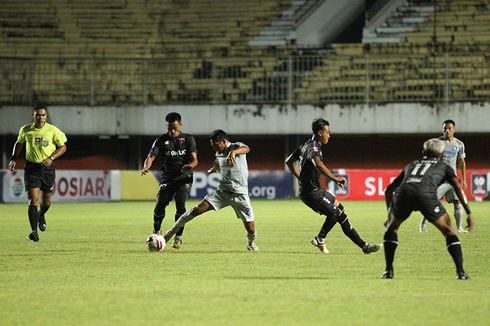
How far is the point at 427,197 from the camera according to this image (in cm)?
1175

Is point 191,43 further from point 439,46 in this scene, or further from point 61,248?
point 61,248

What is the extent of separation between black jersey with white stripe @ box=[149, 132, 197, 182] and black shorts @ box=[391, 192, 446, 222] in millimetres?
5786

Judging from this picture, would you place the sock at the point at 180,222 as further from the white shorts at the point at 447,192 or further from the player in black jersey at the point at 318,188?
the white shorts at the point at 447,192

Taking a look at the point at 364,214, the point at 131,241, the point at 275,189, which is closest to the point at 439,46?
the point at 275,189

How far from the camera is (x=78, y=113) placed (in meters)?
39.8

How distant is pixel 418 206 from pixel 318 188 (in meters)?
4.21

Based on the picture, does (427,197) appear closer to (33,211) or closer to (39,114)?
(33,211)

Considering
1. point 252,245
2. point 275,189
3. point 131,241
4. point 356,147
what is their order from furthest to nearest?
1. point 356,147
2. point 275,189
3. point 131,241
4. point 252,245

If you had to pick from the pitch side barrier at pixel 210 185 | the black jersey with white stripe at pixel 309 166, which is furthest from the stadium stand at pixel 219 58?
the black jersey with white stripe at pixel 309 166

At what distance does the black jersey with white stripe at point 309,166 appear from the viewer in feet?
51.6

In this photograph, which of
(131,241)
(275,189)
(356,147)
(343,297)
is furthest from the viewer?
(356,147)

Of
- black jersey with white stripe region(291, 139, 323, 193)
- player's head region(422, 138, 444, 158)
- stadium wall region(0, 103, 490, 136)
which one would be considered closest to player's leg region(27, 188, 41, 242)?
black jersey with white stripe region(291, 139, 323, 193)

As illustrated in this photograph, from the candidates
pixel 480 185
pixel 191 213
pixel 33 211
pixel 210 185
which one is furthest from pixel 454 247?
pixel 210 185

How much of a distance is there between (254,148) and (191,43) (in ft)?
14.9
